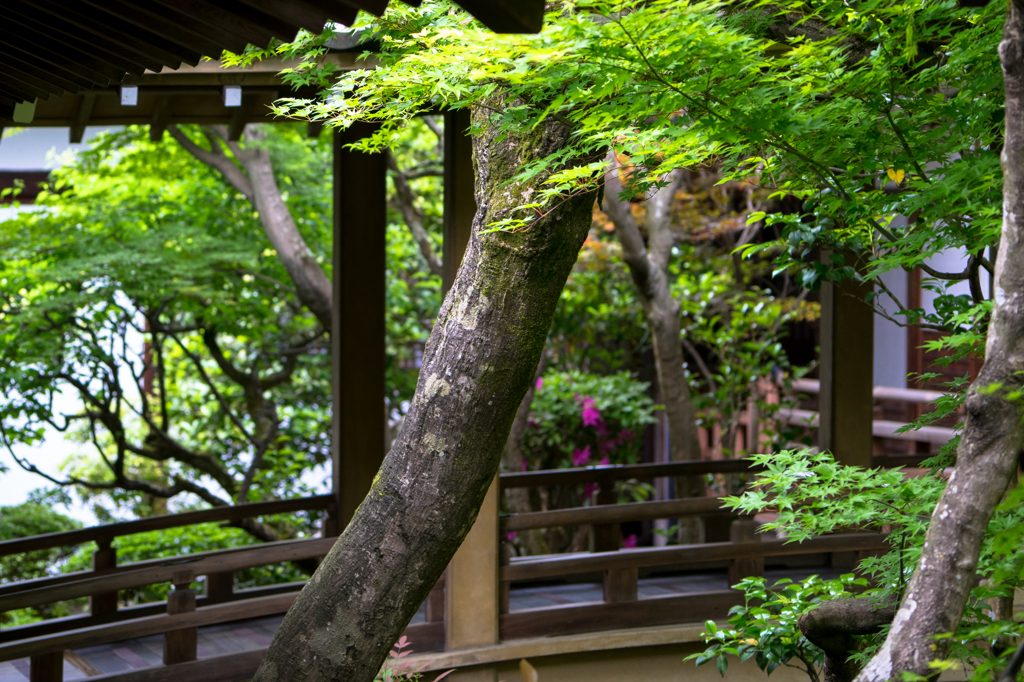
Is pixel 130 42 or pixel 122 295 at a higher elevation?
pixel 130 42

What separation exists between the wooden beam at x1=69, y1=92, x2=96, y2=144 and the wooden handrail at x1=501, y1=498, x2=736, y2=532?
3220mm

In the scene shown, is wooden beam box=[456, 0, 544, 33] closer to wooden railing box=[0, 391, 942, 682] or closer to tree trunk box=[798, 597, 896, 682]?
tree trunk box=[798, 597, 896, 682]

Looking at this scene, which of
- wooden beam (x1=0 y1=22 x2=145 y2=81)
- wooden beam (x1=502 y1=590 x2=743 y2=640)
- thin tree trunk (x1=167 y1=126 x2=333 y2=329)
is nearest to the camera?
wooden beam (x1=0 y1=22 x2=145 y2=81)

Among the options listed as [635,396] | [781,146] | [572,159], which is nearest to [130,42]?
[572,159]

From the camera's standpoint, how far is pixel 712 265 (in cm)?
786

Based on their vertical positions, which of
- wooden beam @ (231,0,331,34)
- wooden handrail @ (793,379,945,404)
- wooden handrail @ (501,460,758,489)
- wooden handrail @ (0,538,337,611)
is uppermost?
wooden beam @ (231,0,331,34)

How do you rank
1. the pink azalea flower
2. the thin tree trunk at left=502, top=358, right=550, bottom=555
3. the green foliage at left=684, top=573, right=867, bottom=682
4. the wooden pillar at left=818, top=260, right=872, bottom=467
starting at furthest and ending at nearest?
the pink azalea flower
the thin tree trunk at left=502, top=358, right=550, bottom=555
the wooden pillar at left=818, top=260, right=872, bottom=467
the green foliage at left=684, top=573, right=867, bottom=682

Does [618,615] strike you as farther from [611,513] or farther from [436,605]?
[436,605]

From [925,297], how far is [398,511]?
263 inches

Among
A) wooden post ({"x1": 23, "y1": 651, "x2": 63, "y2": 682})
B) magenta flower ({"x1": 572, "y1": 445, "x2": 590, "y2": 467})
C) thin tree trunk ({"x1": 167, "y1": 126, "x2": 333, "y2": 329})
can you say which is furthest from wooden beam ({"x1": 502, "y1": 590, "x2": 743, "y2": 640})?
thin tree trunk ({"x1": 167, "y1": 126, "x2": 333, "y2": 329})

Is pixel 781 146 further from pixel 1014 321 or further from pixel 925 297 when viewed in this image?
pixel 925 297

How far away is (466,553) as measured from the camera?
432cm

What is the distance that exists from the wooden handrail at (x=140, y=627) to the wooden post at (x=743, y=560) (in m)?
2.49

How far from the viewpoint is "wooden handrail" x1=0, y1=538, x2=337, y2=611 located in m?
3.63
